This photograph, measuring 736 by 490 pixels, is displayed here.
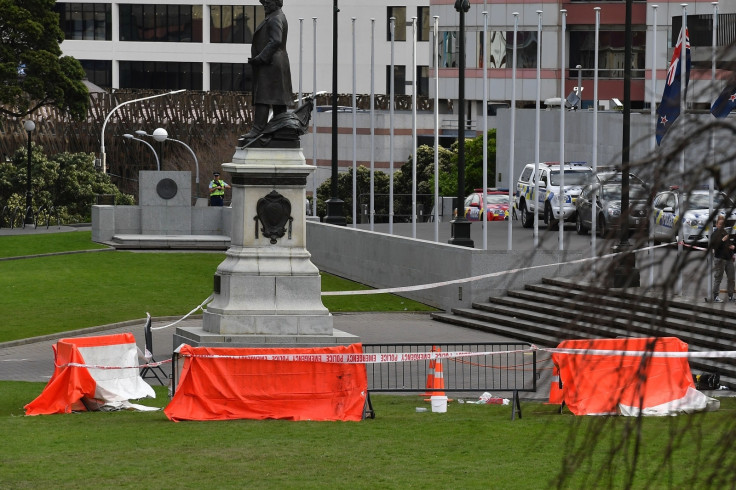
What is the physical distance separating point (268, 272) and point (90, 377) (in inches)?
178

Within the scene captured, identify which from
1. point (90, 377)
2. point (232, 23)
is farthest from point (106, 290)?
point (232, 23)

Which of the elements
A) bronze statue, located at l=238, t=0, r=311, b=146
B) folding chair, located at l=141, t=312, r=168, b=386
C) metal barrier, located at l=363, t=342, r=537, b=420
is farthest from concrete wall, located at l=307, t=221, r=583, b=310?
folding chair, located at l=141, t=312, r=168, b=386

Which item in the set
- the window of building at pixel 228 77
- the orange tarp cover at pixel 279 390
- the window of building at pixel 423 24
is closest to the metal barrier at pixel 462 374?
the orange tarp cover at pixel 279 390

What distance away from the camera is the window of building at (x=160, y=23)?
9900cm

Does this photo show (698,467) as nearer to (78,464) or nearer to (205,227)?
(78,464)

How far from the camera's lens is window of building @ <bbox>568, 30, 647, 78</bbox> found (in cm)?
6650

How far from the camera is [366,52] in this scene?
3711 inches

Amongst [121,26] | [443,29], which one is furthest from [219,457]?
[121,26]

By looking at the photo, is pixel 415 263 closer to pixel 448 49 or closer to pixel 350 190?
pixel 350 190

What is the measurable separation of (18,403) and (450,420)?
6093 millimetres

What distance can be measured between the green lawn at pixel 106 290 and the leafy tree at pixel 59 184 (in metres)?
13.9

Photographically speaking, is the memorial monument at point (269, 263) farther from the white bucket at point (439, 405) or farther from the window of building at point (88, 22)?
the window of building at point (88, 22)

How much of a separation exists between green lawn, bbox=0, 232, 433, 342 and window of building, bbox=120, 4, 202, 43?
5885 cm

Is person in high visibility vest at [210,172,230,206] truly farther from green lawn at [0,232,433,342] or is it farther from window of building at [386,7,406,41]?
window of building at [386,7,406,41]
